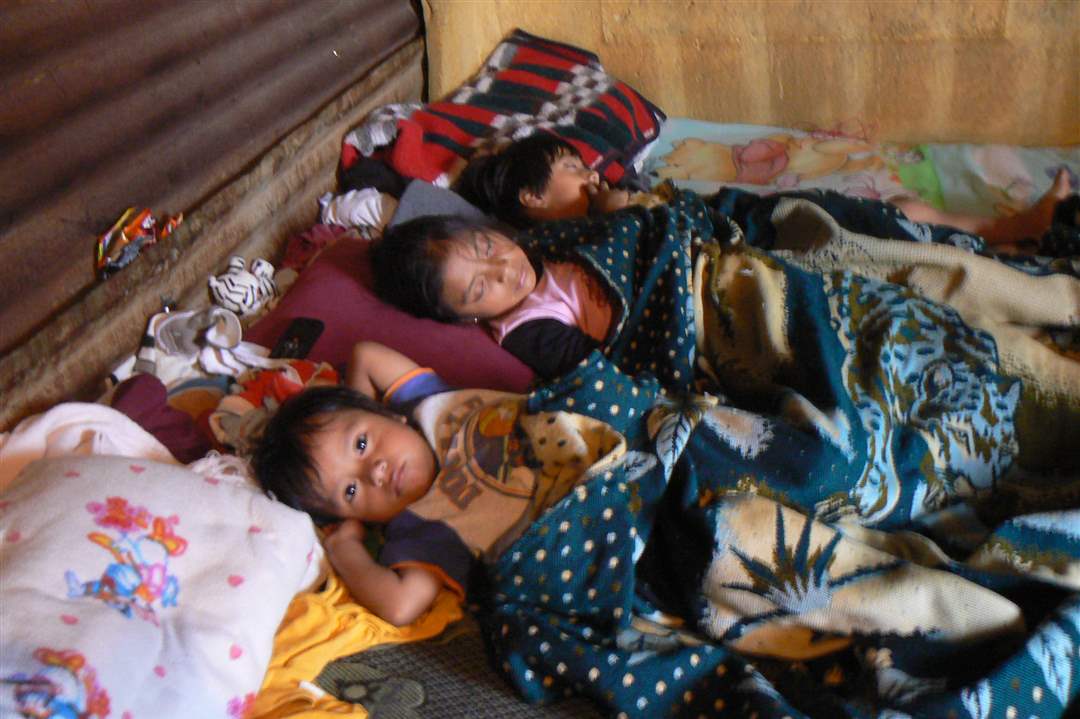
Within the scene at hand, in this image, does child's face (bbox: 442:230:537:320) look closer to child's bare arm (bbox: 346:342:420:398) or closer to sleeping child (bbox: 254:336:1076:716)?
child's bare arm (bbox: 346:342:420:398)

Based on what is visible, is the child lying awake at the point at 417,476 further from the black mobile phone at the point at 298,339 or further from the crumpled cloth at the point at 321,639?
the black mobile phone at the point at 298,339

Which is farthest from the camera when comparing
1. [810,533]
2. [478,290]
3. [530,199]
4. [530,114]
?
[530,114]

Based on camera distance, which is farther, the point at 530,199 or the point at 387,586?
the point at 530,199

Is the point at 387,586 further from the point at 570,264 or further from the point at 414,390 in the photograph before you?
the point at 570,264

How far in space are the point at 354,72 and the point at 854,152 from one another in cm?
124

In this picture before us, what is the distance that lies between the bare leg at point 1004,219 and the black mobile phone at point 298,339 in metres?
1.16

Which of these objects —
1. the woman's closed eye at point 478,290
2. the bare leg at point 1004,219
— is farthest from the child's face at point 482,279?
the bare leg at point 1004,219

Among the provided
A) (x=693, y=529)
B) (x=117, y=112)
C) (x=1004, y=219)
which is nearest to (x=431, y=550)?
(x=693, y=529)

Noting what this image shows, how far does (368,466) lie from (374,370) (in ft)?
0.76

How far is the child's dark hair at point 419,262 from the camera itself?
59.1 inches

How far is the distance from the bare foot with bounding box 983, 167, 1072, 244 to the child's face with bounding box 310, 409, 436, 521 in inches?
48.6

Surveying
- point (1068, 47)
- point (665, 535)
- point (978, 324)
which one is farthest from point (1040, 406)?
point (1068, 47)

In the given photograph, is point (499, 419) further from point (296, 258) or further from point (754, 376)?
point (296, 258)

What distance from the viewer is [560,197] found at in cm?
182
